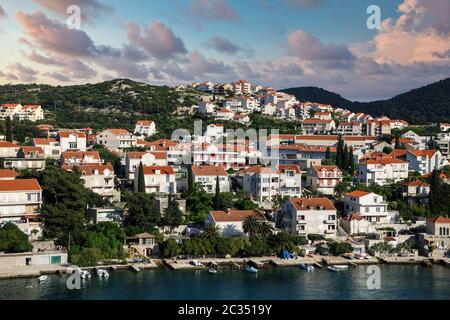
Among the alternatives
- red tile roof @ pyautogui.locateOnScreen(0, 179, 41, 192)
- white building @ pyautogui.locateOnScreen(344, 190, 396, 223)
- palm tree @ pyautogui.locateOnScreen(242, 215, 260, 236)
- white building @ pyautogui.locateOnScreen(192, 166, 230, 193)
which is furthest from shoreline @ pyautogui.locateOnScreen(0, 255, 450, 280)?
white building @ pyautogui.locateOnScreen(192, 166, 230, 193)

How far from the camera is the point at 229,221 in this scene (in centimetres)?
2667

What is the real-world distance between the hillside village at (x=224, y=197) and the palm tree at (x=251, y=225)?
0.15 ft

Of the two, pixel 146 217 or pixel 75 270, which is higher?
pixel 146 217

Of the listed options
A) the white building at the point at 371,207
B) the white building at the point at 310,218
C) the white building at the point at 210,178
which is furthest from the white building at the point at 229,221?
the white building at the point at 371,207

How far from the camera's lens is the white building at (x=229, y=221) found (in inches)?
1043

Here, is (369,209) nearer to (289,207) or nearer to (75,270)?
(289,207)

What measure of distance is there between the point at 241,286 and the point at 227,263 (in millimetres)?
3300

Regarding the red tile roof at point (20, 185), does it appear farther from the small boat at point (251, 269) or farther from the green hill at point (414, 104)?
the green hill at point (414, 104)

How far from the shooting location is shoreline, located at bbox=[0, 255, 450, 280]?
2231cm

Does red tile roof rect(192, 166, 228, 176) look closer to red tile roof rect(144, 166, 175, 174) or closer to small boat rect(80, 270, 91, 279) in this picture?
red tile roof rect(144, 166, 175, 174)

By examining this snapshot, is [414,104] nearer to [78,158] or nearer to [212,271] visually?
[78,158]
